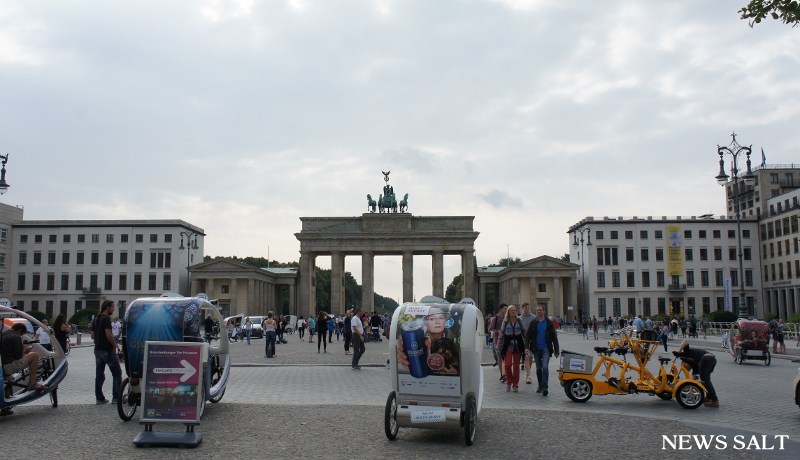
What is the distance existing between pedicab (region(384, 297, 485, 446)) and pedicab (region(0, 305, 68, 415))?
6787 millimetres

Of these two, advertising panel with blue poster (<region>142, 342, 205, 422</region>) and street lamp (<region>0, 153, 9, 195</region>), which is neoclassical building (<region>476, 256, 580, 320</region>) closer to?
street lamp (<region>0, 153, 9, 195</region>)

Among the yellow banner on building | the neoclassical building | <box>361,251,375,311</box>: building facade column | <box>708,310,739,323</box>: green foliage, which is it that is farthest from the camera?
the neoclassical building

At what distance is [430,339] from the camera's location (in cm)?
892

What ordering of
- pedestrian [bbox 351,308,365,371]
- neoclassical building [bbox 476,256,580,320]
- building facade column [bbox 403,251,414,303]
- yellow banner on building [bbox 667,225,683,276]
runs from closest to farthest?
pedestrian [bbox 351,308,365,371]
yellow banner on building [bbox 667,225,683,276]
neoclassical building [bbox 476,256,580,320]
building facade column [bbox 403,251,414,303]

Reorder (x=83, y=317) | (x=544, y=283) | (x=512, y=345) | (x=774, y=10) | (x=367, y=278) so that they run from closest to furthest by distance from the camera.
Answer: (x=774, y=10) < (x=512, y=345) < (x=83, y=317) < (x=367, y=278) < (x=544, y=283)

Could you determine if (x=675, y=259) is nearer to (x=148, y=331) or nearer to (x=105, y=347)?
(x=105, y=347)

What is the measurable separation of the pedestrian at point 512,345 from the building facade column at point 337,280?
218 feet

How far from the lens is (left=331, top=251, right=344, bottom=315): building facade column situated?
265 feet

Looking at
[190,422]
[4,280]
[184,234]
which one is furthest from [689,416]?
[4,280]

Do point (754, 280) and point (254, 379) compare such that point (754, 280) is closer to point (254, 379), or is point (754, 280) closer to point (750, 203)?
point (750, 203)

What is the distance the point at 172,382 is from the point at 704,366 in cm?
948

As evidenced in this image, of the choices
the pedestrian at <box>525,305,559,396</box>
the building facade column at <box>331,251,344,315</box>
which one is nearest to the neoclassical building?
the building facade column at <box>331,251,344,315</box>

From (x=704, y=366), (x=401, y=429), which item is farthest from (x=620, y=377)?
(x=401, y=429)

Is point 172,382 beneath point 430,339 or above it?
beneath
